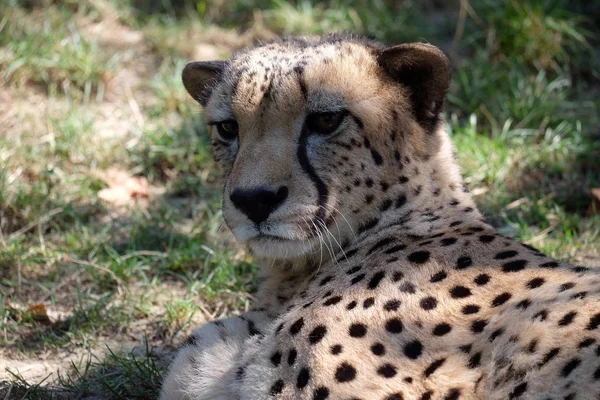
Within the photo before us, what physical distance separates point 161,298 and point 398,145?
1.83 m

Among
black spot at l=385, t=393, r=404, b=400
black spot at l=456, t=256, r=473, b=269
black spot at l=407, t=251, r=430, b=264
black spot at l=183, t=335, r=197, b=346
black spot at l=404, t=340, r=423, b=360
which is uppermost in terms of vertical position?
black spot at l=456, t=256, r=473, b=269

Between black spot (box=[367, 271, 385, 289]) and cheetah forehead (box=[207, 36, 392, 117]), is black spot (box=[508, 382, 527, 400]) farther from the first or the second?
cheetah forehead (box=[207, 36, 392, 117])

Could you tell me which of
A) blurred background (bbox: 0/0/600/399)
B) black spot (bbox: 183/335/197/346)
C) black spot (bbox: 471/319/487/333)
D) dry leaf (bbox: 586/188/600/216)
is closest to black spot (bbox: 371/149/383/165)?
black spot (bbox: 471/319/487/333)

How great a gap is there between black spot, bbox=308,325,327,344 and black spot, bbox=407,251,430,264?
48 centimetres

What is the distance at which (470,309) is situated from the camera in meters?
3.33

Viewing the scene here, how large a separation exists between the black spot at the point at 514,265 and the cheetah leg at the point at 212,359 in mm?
963

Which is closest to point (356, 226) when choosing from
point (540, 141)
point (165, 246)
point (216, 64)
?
point (216, 64)

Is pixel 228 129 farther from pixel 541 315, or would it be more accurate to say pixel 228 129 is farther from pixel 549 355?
pixel 549 355

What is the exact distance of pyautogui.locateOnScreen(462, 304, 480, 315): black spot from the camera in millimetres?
3322

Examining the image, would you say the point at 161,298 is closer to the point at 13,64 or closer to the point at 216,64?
the point at 216,64

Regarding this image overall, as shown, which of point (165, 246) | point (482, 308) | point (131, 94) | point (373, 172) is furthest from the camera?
point (131, 94)

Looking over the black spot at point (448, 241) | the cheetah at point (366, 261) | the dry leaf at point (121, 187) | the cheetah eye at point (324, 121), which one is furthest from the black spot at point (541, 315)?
the dry leaf at point (121, 187)

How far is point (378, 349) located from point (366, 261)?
1.70ft

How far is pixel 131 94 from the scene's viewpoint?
7195 millimetres
